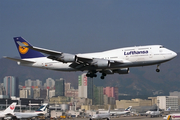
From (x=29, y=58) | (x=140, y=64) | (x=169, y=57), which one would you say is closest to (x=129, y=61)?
(x=140, y=64)

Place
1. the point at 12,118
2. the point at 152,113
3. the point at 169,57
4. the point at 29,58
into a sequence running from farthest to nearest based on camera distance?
the point at 152,113 → the point at 12,118 → the point at 29,58 → the point at 169,57

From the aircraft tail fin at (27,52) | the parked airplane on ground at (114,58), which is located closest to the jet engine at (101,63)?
the parked airplane on ground at (114,58)

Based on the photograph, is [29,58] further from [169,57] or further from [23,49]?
[169,57]

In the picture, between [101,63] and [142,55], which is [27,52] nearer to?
[101,63]

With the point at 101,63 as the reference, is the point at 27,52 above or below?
above

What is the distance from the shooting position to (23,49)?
59.5 m

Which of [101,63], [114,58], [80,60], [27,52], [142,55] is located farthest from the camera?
[27,52]

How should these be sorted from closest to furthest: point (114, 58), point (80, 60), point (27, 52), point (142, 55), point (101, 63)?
point (142, 55), point (101, 63), point (114, 58), point (80, 60), point (27, 52)

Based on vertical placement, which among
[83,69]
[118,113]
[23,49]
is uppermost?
[23,49]

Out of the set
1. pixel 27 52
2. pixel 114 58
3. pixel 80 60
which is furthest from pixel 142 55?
pixel 27 52

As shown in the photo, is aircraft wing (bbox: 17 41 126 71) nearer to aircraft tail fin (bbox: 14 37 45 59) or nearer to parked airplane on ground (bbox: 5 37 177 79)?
parked airplane on ground (bbox: 5 37 177 79)

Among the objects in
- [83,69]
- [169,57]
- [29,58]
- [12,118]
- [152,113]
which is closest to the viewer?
[169,57]

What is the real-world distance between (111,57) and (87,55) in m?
4.50

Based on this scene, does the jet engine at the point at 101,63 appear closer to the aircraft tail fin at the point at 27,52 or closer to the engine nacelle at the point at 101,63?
the engine nacelle at the point at 101,63
